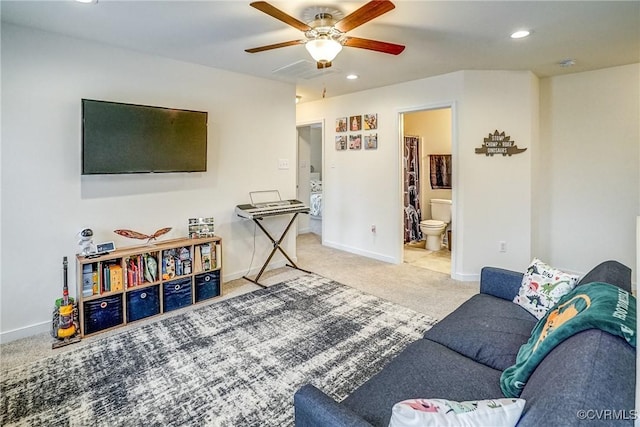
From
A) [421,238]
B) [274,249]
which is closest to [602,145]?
[421,238]

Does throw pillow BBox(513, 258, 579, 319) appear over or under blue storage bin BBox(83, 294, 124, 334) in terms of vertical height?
over

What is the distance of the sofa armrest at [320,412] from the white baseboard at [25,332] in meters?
2.75

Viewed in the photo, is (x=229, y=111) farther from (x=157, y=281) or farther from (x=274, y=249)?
(x=157, y=281)

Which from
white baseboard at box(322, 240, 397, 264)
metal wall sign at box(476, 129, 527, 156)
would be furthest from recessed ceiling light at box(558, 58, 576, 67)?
white baseboard at box(322, 240, 397, 264)

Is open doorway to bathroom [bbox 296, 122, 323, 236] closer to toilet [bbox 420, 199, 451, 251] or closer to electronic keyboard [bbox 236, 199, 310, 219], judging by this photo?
toilet [bbox 420, 199, 451, 251]

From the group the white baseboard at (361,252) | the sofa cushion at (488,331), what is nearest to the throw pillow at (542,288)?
the sofa cushion at (488,331)

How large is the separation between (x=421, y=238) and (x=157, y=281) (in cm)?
445

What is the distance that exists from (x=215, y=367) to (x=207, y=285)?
51.8 inches

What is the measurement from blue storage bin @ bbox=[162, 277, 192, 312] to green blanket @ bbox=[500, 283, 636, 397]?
2.81 m

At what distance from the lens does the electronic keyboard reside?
380 cm

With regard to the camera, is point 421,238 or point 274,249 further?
point 421,238

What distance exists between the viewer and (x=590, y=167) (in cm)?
391

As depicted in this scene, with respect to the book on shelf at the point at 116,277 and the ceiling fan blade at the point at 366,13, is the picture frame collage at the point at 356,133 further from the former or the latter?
the book on shelf at the point at 116,277

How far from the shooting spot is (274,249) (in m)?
4.21
